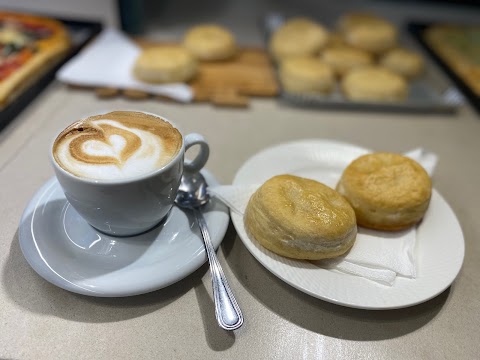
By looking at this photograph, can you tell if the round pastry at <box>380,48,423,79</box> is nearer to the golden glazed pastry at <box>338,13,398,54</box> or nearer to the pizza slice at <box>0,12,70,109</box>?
the golden glazed pastry at <box>338,13,398,54</box>

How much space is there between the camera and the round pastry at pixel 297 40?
4.48 ft

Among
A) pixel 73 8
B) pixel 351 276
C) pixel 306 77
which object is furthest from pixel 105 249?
pixel 73 8

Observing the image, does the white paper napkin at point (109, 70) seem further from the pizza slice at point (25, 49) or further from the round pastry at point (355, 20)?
the round pastry at point (355, 20)

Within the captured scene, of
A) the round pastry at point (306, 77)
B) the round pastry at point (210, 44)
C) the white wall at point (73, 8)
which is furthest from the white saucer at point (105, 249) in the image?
the white wall at point (73, 8)

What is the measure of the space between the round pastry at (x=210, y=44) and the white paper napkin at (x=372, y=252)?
0.76 metres

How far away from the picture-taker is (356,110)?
47.9 inches

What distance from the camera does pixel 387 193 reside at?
2.27 feet

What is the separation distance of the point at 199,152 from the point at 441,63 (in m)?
1.19

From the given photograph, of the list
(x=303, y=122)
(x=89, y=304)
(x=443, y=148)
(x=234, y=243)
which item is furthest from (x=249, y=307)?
(x=443, y=148)

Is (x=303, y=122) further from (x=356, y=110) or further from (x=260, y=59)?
(x=260, y=59)

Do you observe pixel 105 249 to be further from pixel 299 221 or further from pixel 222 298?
pixel 299 221

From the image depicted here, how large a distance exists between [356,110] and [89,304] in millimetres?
957

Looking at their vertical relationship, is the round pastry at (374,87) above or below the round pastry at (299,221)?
below

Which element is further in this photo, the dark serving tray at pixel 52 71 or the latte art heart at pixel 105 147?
the dark serving tray at pixel 52 71
